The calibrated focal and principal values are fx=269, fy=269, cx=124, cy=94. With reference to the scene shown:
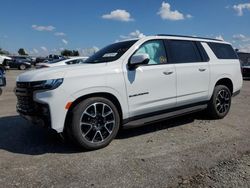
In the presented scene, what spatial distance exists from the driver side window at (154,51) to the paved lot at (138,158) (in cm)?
138

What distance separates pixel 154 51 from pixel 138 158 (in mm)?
2069

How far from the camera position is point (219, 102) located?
20.1ft

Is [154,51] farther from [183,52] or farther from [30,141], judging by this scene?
[30,141]

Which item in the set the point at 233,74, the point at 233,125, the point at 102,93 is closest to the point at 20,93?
the point at 102,93

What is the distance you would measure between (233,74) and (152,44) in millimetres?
2571

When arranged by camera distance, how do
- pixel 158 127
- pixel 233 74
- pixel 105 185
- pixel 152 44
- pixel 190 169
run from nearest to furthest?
pixel 105 185, pixel 190 169, pixel 152 44, pixel 158 127, pixel 233 74

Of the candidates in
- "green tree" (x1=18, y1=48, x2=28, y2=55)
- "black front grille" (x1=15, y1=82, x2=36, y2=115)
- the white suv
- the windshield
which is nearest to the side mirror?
the white suv

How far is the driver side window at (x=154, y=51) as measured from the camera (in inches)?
191

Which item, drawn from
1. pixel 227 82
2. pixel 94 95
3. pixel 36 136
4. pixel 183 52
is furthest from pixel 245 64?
pixel 36 136

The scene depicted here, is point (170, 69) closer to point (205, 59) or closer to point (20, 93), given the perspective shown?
point (205, 59)

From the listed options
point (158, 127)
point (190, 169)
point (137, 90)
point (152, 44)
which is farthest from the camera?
point (158, 127)

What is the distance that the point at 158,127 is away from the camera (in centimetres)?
553

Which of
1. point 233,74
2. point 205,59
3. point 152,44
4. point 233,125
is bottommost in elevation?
point 233,125

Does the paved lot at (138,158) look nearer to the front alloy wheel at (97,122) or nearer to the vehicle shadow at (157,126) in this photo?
the vehicle shadow at (157,126)
